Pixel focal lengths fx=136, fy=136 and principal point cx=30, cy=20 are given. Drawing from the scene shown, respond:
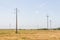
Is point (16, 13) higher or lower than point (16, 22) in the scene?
higher

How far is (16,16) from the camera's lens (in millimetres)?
51000

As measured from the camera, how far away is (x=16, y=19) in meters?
50.8

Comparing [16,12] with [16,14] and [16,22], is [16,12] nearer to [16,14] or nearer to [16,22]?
[16,14]

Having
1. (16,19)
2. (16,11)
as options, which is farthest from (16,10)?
(16,19)

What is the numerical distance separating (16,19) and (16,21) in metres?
0.76

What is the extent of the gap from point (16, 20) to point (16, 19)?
0.39 metres

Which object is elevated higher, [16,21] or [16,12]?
[16,12]

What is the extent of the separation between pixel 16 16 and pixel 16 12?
1.95 metres

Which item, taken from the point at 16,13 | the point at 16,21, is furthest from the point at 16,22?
the point at 16,13

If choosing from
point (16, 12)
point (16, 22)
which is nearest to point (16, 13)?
point (16, 12)

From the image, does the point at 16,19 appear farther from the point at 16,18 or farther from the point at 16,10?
the point at 16,10

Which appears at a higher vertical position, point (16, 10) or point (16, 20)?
point (16, 10)

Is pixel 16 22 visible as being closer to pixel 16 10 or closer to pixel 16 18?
pixel 16 18

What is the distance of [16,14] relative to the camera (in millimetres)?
51562
